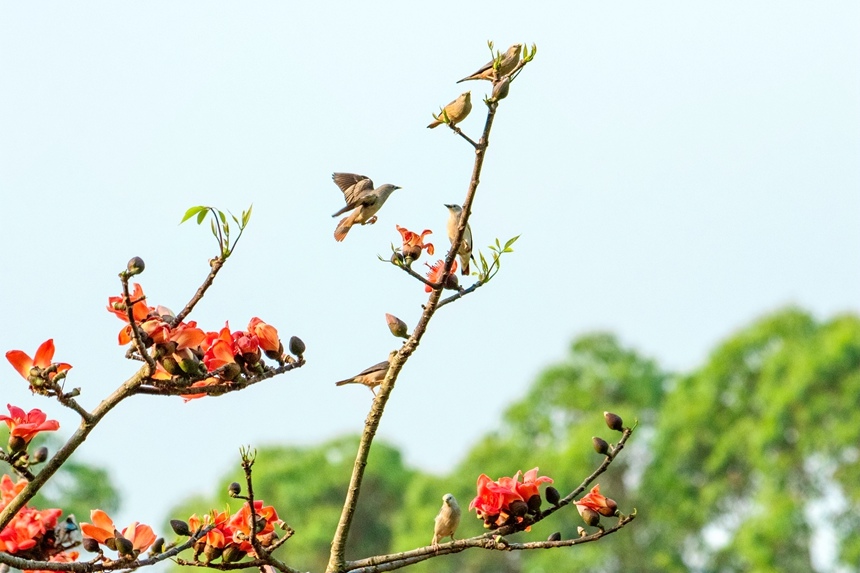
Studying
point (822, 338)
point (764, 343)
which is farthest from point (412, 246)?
point (764, 343)

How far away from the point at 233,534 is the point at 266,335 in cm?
56

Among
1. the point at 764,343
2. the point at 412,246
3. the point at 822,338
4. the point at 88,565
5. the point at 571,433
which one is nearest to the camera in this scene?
the point at 88,565

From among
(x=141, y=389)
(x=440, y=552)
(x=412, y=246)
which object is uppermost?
(x=412, y=246)

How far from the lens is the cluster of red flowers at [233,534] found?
10.9 feet

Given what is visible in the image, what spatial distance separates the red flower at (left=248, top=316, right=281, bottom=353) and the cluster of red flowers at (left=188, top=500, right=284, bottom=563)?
17.1 inches

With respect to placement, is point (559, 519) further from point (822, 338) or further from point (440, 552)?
point (440, 552)

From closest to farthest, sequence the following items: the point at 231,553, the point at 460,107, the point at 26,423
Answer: the point at 26,423 < the point at 231,553 < the point at 460,107

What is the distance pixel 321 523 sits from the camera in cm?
4422

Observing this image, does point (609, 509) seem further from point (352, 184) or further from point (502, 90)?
point (352, 184)

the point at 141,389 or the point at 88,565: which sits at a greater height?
the point at 141,389

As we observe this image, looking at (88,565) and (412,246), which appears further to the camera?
(412,246)

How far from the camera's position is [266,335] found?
3396mm

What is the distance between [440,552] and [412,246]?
0.87m

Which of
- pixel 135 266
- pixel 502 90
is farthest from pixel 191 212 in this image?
pixel 502 90
